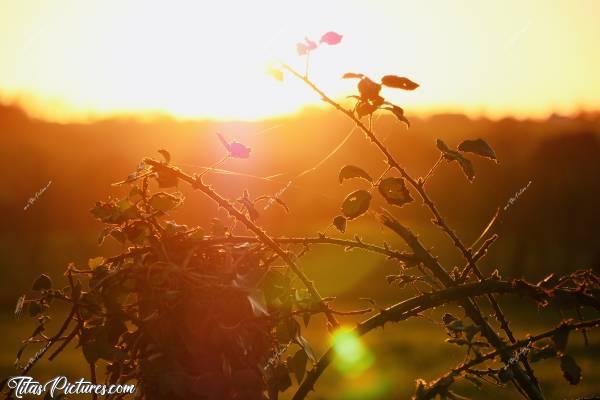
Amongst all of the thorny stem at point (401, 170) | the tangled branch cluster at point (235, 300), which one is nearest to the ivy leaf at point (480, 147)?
the tangled branch cluster at point (235, 300)

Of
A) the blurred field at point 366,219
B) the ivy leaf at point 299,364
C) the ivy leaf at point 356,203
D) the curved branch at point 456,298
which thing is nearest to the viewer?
the curved branch at point 456,298

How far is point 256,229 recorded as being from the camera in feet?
5.72

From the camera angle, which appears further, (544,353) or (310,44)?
(310,44)

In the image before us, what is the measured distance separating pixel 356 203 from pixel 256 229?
235 millimetres

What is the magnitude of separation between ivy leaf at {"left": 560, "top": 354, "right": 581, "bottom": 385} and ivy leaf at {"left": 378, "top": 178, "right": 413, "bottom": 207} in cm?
46

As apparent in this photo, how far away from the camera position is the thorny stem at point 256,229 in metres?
1.75

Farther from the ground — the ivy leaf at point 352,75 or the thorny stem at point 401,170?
the ivy leaf at point 352,75

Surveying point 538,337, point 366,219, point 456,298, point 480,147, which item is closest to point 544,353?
point 538,337

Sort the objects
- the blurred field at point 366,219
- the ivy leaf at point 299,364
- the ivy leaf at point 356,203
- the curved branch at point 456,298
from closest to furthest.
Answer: the curved branch at point 456,298, the ivy leaf at point 356,203, the ivy leaf at point 299,364, the blurred field at point 366,219

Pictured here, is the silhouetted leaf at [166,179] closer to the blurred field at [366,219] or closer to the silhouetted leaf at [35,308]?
the silhouetted leaf at [35,308]

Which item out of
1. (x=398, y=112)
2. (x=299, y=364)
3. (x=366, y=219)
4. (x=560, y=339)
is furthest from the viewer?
(x=366, y=219)

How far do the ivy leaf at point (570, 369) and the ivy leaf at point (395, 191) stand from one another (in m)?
0.46

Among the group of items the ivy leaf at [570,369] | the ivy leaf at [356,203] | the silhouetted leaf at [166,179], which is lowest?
the ivy leaf at [570,369]

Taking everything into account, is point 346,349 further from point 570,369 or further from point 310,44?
point 310,44
